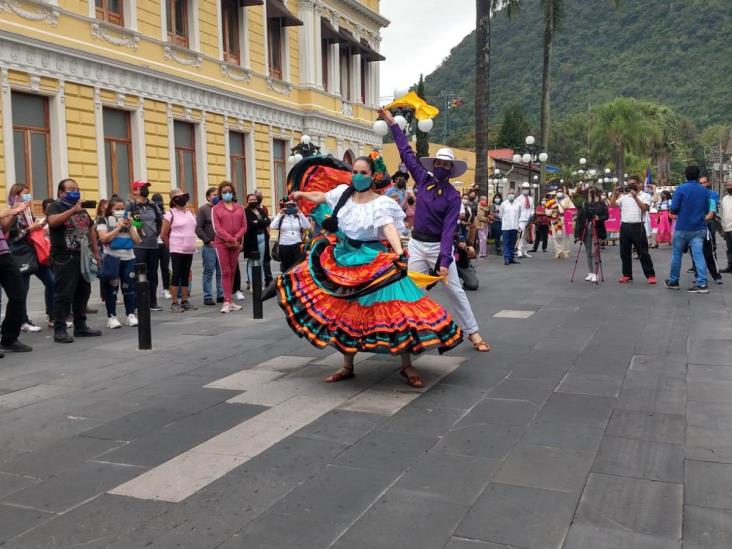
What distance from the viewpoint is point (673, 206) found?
1166 centimetres

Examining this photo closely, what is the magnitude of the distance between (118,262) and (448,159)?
476 cm

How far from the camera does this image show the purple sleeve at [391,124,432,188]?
22.6 feet

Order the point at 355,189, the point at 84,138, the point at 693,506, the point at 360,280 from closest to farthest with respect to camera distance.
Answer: the point at 693,506 → the point at 360,280 → the point at 355,189 → the point at 84,138

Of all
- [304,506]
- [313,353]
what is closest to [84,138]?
Answer: [313,353]

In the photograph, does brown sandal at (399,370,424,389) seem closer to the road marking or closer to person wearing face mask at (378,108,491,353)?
the road marking

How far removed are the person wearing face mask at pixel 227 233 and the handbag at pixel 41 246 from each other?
2.42 meters

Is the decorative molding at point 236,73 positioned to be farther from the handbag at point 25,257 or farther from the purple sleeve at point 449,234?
the purple sleeve at point 449,234

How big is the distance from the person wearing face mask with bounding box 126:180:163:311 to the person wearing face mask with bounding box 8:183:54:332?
1422mm

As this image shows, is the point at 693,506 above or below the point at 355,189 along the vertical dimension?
below

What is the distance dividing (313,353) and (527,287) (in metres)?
6.57

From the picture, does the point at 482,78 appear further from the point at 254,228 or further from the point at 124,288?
the point at 124,288

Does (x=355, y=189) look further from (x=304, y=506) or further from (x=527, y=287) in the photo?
(x=527, y=287)

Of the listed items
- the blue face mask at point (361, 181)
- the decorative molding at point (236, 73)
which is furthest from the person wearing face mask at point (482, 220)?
the blue face mask at point (361, 181)

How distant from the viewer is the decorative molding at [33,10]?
16.1 meters
